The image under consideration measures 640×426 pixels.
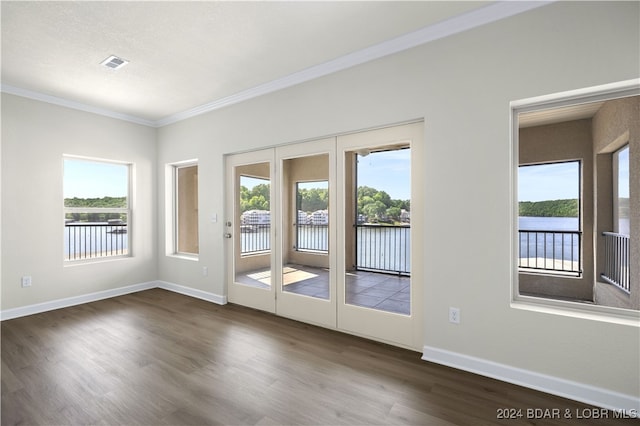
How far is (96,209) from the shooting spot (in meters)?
4.71

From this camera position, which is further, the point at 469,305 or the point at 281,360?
the point at 281,360

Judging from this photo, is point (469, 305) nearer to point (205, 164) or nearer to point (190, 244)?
point (205, 164)

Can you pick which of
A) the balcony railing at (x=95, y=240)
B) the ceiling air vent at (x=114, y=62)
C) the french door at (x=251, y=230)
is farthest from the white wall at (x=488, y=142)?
the balcony railing at (x=95, y=240)

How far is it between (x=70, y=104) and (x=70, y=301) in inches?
108

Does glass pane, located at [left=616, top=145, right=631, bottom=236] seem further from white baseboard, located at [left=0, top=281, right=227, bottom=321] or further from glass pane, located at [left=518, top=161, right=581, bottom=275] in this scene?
white baseboard, located at [left=0, top=281, right=227, bottom=321]

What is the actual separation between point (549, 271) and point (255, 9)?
9.92 ft

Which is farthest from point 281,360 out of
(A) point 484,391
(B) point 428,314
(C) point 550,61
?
(C) point 550,61

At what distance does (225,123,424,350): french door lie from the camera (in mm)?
2928

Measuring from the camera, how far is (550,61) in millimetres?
2188

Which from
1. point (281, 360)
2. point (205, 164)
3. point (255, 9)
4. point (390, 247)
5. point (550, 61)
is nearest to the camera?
point (550, 61)

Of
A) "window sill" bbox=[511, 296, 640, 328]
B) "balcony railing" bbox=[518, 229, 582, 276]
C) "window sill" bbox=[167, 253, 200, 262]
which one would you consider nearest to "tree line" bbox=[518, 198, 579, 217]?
"balcony railing" bbox=[518, 229, 582, 276]

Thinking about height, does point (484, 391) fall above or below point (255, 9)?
below

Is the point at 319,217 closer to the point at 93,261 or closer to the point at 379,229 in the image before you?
the point at 379,229

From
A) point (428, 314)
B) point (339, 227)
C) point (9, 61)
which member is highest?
Result: point (9, 61)
